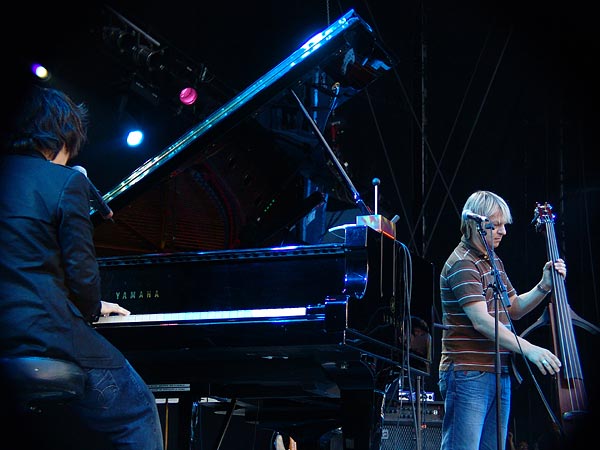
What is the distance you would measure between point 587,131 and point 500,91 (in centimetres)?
157

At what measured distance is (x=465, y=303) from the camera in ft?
12.5

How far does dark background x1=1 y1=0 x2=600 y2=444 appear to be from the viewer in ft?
20.7

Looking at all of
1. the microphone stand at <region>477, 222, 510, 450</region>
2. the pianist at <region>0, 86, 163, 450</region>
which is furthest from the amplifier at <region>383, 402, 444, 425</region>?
the pianist at <region>0, 86, 163, 450</region>

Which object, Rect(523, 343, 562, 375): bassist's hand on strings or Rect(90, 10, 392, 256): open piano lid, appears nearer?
Rect(523, 343, 562, 375): bassist's hand on strings

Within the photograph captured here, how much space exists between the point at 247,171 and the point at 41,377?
198 inches

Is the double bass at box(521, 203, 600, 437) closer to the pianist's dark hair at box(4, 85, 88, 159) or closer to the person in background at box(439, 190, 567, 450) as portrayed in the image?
the person in background at box(439, 190, 567, 450)

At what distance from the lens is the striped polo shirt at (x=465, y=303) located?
12.4ft

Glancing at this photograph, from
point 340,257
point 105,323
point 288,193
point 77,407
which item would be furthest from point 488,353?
point 288,193

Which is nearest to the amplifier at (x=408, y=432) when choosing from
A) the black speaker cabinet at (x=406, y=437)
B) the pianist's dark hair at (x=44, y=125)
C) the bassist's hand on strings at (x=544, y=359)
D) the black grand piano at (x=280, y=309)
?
the black speaker cabinet at (x=406, y=437)

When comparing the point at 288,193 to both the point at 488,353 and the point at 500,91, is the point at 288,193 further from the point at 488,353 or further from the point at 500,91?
the point at 488,353

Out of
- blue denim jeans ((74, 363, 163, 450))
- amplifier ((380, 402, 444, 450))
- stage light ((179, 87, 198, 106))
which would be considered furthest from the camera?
stage light ((179, 87, 198, 106))

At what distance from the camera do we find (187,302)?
3.78 meters

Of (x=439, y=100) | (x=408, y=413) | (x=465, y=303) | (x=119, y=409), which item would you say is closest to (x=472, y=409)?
(x=465, y=303)

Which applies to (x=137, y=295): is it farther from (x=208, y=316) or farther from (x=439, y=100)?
(x=439, y=100)
